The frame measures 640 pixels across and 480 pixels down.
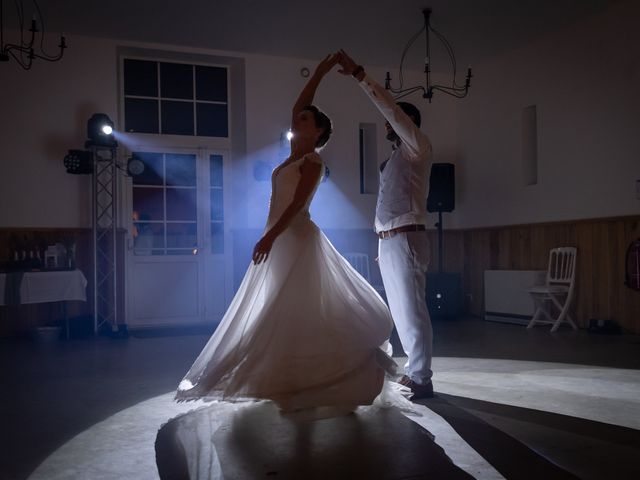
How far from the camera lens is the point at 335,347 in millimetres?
2688

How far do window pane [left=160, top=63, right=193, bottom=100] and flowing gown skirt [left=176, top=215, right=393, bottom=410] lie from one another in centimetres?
517

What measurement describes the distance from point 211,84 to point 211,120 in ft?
1.57

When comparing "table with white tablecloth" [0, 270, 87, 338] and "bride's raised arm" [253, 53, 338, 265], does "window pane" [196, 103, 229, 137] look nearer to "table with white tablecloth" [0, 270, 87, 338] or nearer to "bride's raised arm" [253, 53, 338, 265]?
"table with white tablecloth" [0, 270, 87, 338]

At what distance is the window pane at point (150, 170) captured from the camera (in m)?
7.22

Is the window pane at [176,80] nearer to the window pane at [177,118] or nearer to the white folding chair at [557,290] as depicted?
the window pane at [177,118]

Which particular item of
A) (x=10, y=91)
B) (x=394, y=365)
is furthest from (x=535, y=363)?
(x=10, y=91)

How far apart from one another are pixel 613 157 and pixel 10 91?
6553 mm

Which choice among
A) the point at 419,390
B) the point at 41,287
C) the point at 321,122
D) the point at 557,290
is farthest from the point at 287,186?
the point at 557,290

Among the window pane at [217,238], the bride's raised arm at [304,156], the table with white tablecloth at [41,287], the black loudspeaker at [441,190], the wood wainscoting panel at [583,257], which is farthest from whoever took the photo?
the black loudspeaker at [441,190]

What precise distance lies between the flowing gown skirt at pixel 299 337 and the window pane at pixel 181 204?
15.3 feet

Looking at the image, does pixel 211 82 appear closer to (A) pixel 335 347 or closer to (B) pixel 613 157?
(B) pixel 613 157

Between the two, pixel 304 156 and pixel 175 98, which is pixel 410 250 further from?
pixel 175 98

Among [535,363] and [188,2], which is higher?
[188,2]

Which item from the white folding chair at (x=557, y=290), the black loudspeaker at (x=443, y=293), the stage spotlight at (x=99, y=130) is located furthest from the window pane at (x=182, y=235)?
the white folding chair at (x=557, y=290)
